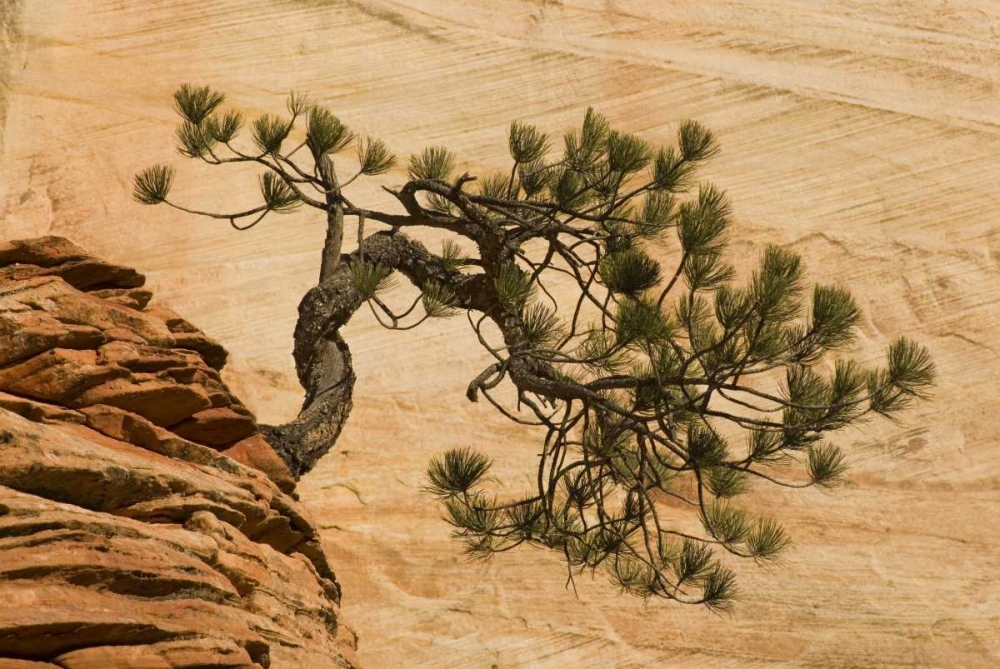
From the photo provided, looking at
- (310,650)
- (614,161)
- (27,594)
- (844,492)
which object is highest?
(614,161)

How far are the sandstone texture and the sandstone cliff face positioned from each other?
5.17 feet

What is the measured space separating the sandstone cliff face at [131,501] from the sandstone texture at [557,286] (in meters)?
1.58

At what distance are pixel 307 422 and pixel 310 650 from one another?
28.8 inches

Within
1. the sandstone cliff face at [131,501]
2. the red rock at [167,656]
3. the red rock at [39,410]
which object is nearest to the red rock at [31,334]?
the sandstone cliff face at [131,501]

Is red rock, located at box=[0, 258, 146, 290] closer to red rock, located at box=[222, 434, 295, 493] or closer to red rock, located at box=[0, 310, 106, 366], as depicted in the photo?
red rock, located at box=[0, 310, 106, 366]

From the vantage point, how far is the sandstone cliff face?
2420 mm

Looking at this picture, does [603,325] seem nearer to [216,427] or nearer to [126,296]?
[216,427]

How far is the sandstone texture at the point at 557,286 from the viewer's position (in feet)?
16.2

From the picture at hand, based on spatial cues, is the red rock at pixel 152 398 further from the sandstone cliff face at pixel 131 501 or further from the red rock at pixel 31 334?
the red rock at pixel 31 334

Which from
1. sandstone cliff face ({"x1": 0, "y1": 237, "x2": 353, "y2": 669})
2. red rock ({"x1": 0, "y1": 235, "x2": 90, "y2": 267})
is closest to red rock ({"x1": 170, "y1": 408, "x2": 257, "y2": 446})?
sandstone cliff face ({"x1": 0, "y1": 237, "x2": 353, "y2": 669})

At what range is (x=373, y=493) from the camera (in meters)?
5.25

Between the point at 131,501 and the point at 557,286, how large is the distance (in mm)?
3581

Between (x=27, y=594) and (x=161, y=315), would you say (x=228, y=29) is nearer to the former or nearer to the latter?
(x=161, y=315)

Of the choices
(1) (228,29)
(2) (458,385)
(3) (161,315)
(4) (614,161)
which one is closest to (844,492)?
(2) (458,385)
